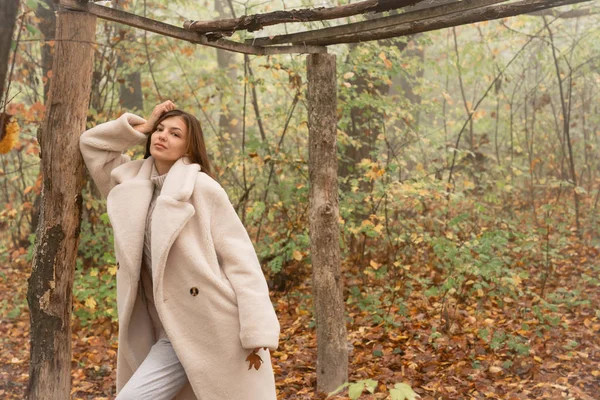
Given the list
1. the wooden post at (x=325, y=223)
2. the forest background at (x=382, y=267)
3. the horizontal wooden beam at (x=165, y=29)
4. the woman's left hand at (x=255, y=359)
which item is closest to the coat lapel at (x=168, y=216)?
the woman's left hand at (x=255, y=359)

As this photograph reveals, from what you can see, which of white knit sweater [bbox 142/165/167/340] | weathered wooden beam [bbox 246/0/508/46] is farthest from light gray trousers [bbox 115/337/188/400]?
weathered wooden beam [bbox 246/0/508/46]

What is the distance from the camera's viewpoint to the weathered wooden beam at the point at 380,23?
3.52 metres

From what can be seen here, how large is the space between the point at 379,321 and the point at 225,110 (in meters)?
4.64

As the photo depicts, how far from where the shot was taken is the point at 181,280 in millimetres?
3023

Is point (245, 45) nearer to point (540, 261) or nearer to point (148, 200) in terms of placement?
point (148, 200)

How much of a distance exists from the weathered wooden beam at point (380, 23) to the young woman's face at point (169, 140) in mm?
1504

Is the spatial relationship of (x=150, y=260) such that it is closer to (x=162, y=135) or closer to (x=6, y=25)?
(x=162, y=135)

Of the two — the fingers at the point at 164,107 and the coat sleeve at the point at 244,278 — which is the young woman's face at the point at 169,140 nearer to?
the fingers at the point at 164,107

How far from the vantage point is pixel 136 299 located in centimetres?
320

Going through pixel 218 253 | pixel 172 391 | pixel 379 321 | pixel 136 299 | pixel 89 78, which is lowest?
pixel 379 321

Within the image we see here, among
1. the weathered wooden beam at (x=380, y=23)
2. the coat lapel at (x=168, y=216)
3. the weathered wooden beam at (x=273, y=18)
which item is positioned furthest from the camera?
the weathered wooden beam at (x=273, y=18)

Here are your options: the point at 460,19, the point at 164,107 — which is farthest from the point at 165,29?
the point at 460,19

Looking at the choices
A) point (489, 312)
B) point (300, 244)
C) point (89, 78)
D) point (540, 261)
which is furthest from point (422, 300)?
point (89, 78)

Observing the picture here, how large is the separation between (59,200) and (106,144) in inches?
16.1
